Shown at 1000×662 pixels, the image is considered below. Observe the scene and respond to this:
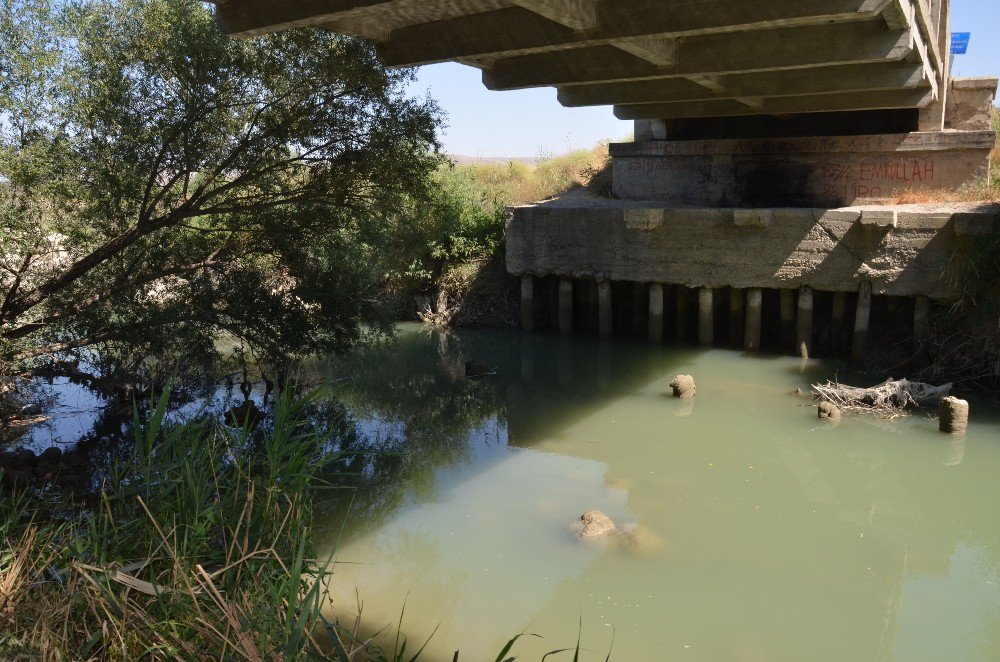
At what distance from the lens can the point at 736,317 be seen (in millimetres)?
12086

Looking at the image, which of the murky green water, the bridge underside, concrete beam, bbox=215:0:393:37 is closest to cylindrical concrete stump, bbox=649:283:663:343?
the bridge underside

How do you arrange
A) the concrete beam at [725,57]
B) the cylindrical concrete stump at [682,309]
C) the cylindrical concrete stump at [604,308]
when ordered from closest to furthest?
the concrete beam at [725,57] < the cylindrical concrete stump at [682,309] < the cylindrical concrete stump at [604,308]

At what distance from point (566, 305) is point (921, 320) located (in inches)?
206

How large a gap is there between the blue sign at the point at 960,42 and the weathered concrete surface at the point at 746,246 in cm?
612

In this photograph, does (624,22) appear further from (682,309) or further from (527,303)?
(527,303)

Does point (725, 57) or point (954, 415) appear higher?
point (725, 57)

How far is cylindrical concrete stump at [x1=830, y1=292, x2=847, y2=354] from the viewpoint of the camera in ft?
36.0

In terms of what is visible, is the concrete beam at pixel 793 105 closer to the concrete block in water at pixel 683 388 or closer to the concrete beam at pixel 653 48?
the concrete beam at pixel 653 48

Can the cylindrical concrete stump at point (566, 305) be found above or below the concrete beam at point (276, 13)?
below

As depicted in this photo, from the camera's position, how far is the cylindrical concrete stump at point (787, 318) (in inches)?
451

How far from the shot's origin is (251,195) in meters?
9.12

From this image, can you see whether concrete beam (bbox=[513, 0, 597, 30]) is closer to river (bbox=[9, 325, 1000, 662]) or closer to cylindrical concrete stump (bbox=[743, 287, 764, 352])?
river (bbox=[9, 325, 1000, 662])

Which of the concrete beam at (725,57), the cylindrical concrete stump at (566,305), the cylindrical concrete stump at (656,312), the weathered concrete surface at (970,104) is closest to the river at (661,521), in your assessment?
the cylindrical concrete stump at (656,312)

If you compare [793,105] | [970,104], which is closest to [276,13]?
[793,105]
